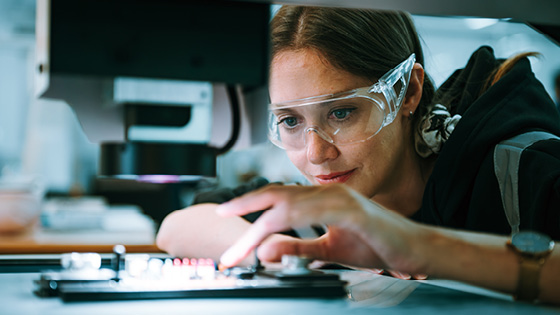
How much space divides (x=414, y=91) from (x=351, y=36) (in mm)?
187

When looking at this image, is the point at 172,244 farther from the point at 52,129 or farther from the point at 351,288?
the point at 52,129

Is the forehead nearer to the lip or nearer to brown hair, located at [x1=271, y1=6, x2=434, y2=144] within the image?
brown hair, located at [x1=271, y1=6, x2=434, y2=144]

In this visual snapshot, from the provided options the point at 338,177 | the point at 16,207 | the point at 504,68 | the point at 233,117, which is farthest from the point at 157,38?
the point at 16,207

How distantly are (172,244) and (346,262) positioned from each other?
0.61 meters

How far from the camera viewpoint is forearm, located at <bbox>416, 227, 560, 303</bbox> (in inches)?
28.2

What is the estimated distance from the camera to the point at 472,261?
734mm

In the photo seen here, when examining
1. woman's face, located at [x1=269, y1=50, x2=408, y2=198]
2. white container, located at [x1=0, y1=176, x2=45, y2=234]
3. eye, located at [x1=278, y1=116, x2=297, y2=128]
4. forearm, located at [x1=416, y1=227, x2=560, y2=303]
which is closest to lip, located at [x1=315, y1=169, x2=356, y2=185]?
woman's face, located at [x1=269, y1=50, x2=408, y2=198]

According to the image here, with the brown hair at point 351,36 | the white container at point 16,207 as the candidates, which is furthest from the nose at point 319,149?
the white container at point 16,207

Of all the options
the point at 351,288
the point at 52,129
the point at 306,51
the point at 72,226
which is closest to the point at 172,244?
the point at 306,51

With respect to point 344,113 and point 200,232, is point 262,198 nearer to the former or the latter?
point 344,113

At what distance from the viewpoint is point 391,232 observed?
706 millimetres

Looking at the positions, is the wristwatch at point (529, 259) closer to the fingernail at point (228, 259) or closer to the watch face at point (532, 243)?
the watch face at point (532, 243)

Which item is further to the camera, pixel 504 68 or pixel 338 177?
pixel 504 68

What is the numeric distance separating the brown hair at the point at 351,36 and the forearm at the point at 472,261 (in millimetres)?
528
